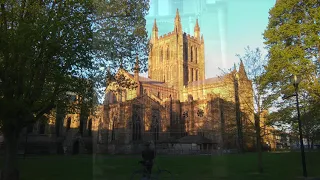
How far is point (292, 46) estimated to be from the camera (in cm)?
1864

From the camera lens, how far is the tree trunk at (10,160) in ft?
41.3

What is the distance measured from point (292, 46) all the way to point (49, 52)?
50.7 feet

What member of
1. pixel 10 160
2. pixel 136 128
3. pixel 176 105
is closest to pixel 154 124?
pixel 136 128

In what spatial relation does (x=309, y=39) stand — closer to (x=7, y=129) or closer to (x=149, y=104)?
(x=7, y=129)

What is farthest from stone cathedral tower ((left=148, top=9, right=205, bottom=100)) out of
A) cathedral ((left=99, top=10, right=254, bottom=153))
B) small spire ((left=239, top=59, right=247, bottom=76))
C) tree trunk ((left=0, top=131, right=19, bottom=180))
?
tree trunk ((left=0, top=131, right=19, bottom=180))

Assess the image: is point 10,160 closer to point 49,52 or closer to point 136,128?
point 49,52

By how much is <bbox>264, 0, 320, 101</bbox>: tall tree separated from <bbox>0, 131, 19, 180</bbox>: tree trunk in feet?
50.7

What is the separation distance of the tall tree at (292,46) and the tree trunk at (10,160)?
50.7 ft

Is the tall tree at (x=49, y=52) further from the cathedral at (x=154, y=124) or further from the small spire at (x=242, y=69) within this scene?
the cathedral at (x=154, y=124)

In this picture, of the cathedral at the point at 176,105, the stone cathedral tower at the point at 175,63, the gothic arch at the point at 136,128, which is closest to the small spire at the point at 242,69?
the cathedral at the point at 176,105

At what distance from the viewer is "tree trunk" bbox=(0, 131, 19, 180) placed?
12.6m

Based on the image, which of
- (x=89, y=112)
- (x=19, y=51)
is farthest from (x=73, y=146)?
(x=19, y=51)

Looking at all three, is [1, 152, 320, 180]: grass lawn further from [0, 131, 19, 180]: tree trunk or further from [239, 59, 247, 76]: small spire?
[239, 59, 247, 76]: small spire

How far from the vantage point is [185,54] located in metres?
67.3
